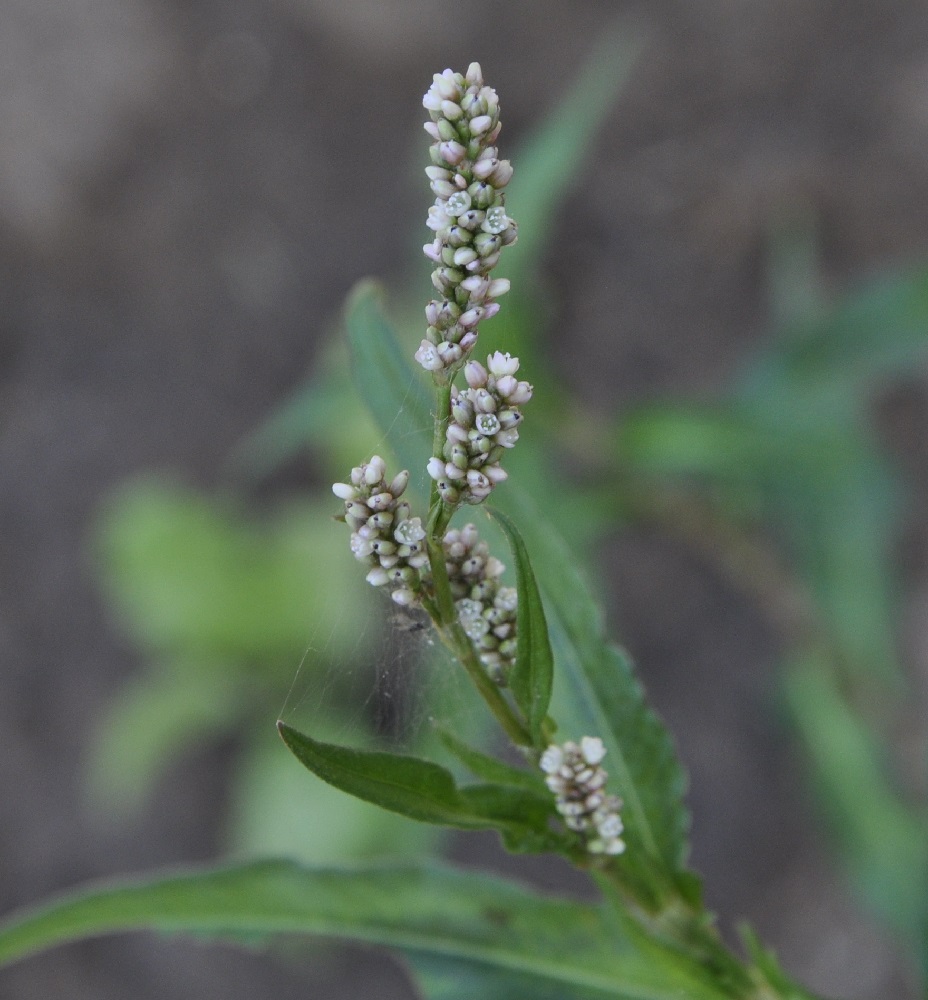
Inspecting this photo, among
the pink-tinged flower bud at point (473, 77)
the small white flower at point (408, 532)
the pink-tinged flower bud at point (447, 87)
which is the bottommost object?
the small white flower at point (408, 532)

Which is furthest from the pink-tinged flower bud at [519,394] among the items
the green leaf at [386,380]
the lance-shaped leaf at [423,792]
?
the green leaf at [386,380]

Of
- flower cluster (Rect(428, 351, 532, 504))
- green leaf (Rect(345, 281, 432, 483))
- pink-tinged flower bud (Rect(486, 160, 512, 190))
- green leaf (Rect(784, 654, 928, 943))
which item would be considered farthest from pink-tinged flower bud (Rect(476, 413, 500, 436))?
green leaf (Rect(784, 654, 928, 943))

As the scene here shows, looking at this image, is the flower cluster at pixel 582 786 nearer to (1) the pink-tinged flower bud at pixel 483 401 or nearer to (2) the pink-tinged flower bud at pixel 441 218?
(1) the pink-tinged flower bud at pixel 483 401

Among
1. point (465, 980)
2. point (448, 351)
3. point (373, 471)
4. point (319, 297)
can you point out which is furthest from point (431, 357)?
point (319, 297)

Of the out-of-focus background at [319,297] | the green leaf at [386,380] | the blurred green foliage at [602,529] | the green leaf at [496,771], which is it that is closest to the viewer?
the green leaf at [496,771]

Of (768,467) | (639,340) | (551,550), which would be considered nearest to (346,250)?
(639,340)

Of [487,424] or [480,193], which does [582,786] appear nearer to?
[487,424]

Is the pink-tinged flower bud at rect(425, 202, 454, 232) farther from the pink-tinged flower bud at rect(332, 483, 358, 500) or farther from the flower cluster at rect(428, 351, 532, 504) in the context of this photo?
the pink-tinged flower bud at rect(332, 483, 358, 500)
